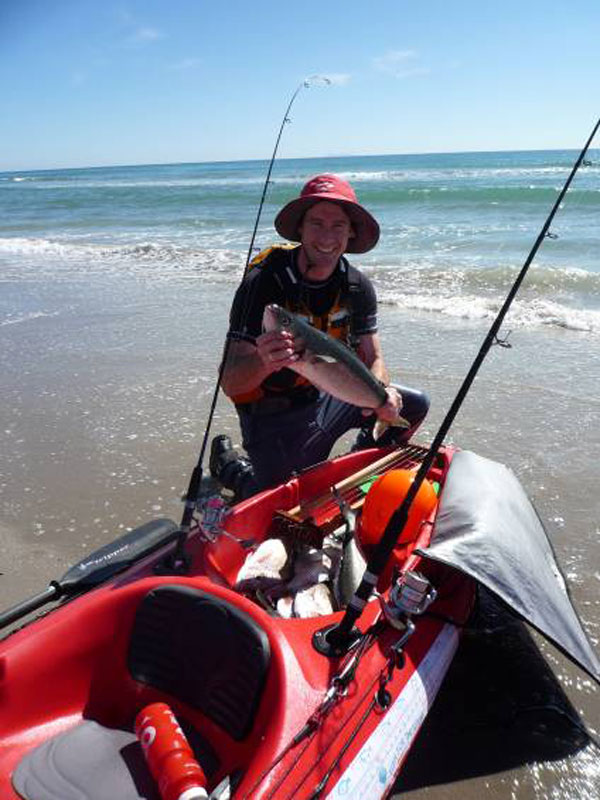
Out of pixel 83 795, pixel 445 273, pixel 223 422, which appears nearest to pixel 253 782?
pixel 83 795

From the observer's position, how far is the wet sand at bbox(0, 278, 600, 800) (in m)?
2.78

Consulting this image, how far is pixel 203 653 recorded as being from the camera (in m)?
2.29

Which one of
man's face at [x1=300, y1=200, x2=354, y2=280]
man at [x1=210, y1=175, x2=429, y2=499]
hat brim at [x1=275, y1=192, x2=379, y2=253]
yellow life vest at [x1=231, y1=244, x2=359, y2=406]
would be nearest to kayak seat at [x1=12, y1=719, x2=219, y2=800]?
man at [x1=210, y1=175, x2=429, y2=499]

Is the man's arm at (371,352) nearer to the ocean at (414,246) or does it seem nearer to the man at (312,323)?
the man at (312,323)

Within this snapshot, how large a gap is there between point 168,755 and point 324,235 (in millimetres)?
2859

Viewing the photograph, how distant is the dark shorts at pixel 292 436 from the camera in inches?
169

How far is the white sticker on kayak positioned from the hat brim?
246cm

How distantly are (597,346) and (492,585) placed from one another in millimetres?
6268

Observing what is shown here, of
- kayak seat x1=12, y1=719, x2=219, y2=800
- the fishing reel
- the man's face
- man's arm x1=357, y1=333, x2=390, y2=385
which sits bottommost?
kayak seat x1=12, y1=719, x2=219, y2=800

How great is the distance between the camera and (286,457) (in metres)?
4.30

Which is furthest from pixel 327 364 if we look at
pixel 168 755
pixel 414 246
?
pixel 414 246

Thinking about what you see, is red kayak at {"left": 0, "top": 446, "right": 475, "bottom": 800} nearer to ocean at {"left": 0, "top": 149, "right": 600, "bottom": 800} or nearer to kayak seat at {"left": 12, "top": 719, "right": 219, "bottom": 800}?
kayak seat at {"left": 12, "top": 719, "right": 219, "bottom": 800}

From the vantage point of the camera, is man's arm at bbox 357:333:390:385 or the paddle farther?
man's arm at bbox 357:333:390:385

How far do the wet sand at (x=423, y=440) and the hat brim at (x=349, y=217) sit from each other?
2.19 meters
